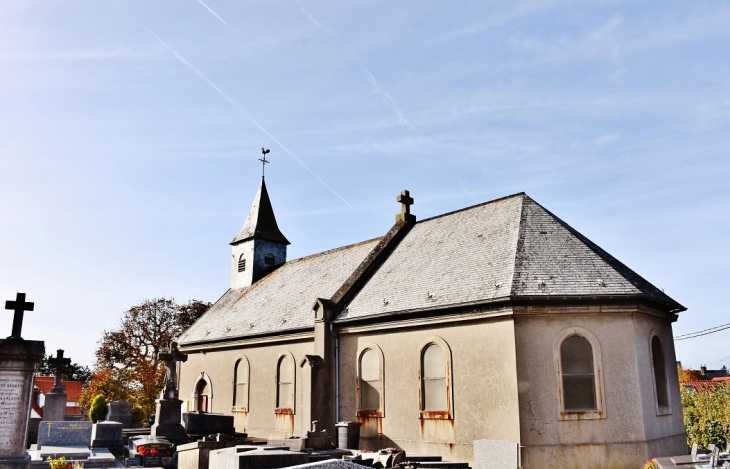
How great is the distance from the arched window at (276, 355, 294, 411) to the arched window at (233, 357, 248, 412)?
2.42 m

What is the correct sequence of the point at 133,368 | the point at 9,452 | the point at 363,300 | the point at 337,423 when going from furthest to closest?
1. the point at 133,368
2. the point at 363,300
3. the point at 337,423
4. the point at 9,452

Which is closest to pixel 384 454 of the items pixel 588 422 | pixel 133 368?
pixel 588 422

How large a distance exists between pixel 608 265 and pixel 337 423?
10086mm

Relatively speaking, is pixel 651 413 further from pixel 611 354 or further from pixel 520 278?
pixel 520 278

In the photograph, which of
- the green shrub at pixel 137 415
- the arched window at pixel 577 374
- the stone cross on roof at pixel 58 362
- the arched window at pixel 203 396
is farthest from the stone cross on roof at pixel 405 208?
the green shrub at pixel 137 415

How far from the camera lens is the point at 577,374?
50.8ft

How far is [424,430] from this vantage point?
17.0 m

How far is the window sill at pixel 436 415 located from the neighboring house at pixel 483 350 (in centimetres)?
3

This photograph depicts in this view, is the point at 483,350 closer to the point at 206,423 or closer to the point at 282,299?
the point at 206,423

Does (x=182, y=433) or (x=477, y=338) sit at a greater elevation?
(x=477, y=338)

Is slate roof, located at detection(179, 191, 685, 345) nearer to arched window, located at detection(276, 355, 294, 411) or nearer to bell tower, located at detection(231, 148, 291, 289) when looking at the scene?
arched window, located at detection(276, 355, 294, 411)

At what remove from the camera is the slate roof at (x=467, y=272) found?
16125mm

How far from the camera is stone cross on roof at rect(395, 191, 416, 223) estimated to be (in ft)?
81.6

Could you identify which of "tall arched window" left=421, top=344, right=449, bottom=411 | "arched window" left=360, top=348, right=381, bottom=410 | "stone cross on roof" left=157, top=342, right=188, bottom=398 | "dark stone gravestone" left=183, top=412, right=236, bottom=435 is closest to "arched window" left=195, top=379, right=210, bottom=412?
"stone cross on roof" left=157, top=342, right=188, bottom=398
